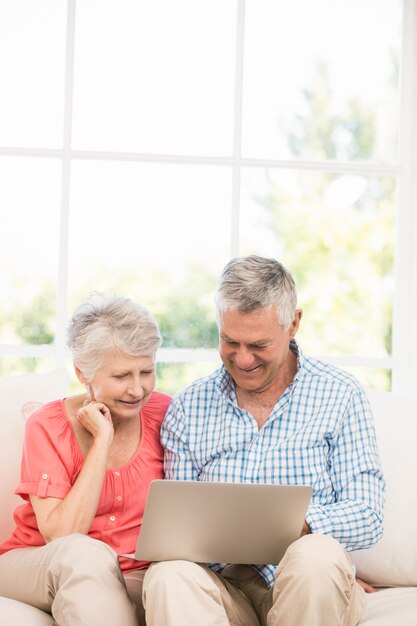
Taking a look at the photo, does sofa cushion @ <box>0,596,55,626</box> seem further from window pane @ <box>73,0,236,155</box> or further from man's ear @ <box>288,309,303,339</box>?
window pane @ <box>73,0,236,155</box>

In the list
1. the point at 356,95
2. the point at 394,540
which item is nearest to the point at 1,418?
the point at 394,540

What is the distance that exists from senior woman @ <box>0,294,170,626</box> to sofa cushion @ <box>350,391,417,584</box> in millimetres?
643

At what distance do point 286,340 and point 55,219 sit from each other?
1536mm

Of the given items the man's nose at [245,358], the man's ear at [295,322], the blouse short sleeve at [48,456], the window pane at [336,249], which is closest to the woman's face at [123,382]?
the blouse short sleeve at [48,456]

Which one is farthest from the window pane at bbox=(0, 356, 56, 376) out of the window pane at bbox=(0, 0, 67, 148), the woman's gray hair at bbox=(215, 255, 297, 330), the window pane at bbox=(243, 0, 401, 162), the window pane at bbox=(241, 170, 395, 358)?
the woman's gray hair at bbox=(215, 255, 297, 330)

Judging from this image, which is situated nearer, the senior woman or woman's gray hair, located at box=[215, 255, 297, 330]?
the senior woman

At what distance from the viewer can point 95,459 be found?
2154 mm

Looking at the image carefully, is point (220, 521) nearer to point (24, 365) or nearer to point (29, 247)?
point (24, 365)

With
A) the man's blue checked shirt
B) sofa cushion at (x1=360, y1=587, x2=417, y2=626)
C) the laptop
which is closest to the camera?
the laptop

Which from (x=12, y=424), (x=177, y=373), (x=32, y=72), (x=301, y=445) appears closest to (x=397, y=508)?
(x=301, y=445)

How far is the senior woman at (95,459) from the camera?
2.07 metres

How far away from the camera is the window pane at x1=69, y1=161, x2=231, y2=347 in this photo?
348 cm

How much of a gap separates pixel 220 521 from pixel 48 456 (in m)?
0.55

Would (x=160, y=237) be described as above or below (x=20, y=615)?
above
